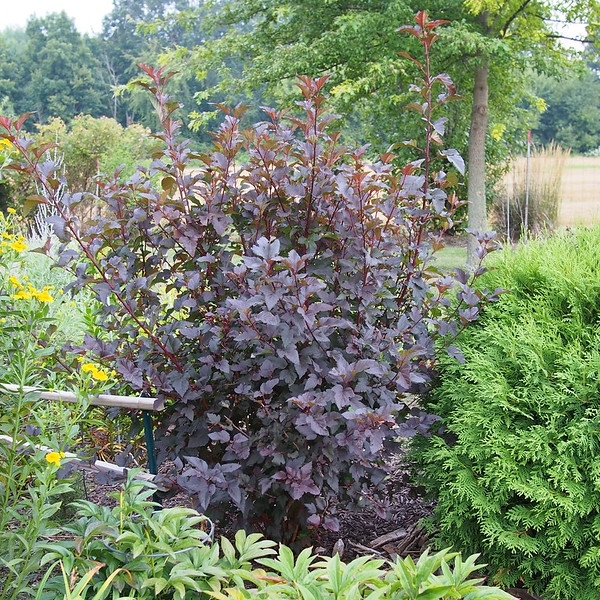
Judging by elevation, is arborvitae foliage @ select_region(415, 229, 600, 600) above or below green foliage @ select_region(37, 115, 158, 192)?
below

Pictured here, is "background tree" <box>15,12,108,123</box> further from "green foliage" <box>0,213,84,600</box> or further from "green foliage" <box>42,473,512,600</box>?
"green foliage" <box>42,473,512,600</box>

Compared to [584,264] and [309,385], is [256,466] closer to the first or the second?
[309,385]

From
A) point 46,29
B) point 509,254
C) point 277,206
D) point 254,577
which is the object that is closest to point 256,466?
point 254,577

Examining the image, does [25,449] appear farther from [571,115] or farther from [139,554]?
[571,115]

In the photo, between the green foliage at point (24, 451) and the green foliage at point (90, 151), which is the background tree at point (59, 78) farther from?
the green foliage at point (24, 451)

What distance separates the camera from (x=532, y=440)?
79.7 inches

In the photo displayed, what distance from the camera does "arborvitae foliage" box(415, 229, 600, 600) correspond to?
200cm

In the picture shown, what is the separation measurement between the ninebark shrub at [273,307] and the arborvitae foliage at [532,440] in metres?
0.17

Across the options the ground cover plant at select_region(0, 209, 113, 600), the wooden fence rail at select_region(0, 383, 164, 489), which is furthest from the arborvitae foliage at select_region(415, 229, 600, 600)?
the ground cover plant at select_region(0, 209, 113, 600)

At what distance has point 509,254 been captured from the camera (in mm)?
2588

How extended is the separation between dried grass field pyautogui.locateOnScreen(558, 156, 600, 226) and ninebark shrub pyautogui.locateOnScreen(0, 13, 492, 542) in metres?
1.09

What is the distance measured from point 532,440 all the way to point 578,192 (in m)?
19.8

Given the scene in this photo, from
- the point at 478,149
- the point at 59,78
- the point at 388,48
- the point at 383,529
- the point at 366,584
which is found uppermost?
the point at 59,78

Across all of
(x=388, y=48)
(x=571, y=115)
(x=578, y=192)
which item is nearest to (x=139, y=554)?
(x=388, y=48)
